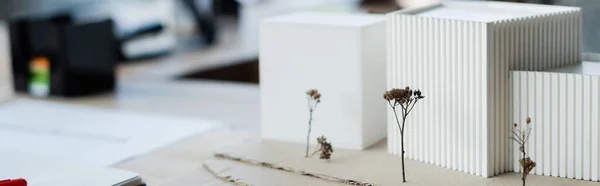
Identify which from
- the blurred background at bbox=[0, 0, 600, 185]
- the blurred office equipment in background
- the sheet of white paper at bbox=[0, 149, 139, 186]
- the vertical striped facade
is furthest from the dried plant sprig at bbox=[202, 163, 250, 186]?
the blurred office equipment in background

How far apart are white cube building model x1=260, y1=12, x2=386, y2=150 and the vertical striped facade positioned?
59cm

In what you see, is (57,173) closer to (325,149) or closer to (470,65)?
(325,149)

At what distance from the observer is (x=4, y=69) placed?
19.6 feet

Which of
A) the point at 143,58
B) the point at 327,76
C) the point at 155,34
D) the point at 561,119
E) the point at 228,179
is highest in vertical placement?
the point at 155,34

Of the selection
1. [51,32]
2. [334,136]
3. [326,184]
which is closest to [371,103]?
[334,136]

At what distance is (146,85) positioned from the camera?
17.5 ft

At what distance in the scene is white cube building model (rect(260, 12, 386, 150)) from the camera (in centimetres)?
335

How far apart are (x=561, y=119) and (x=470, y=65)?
0.30 metres

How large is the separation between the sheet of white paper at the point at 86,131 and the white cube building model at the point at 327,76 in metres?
0.60

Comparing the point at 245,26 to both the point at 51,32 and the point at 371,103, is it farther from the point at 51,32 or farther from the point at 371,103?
the point at 371,103

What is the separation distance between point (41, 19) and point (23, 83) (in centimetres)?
36

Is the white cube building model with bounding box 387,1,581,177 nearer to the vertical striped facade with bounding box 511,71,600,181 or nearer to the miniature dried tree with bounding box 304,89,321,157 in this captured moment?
the vertical striped facade with bounding box 511,71,600,181

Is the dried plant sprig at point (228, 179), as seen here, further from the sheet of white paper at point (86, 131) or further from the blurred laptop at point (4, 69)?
the blurred laptop at point (4, 69)

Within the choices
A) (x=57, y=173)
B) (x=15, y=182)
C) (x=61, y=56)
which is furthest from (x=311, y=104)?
(x=61, y=56)
